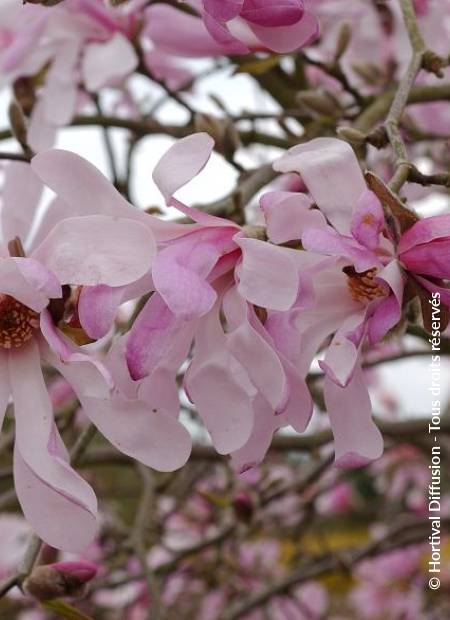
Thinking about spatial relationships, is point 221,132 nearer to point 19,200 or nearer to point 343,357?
point 19,200

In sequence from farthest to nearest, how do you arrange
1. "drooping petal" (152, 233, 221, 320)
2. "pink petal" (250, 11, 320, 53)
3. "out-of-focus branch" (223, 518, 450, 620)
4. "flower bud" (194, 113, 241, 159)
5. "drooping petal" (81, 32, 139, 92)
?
"out-of-focus branch" (223, 518, 450, 620)
"drooping petal" (81, 32, 139, 92)
"flower bud" (194, 113, 241, 159)
"pink petal" (250, 11, 320, 53)
"drooping petal" (152, 233, 221, 320)

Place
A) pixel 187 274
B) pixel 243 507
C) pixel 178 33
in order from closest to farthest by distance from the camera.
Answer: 1. pixel 187 274
2. pixel 178 33
3. pixel 243 507

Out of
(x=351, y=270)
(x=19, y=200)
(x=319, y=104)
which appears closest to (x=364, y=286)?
(x=351, y=270)

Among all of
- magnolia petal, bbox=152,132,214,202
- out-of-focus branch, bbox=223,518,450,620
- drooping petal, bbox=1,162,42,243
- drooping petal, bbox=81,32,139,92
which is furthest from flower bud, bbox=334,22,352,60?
out-of-focus branch, bbox=223,518,450,620

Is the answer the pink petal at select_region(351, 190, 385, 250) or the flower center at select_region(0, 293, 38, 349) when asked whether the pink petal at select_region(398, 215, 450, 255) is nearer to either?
the pink petal at select_region(351, 190, 385, 250)

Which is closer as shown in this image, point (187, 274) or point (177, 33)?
point (187, 274)

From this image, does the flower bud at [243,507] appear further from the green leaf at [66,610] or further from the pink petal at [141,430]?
the pink petal at [141,430]
